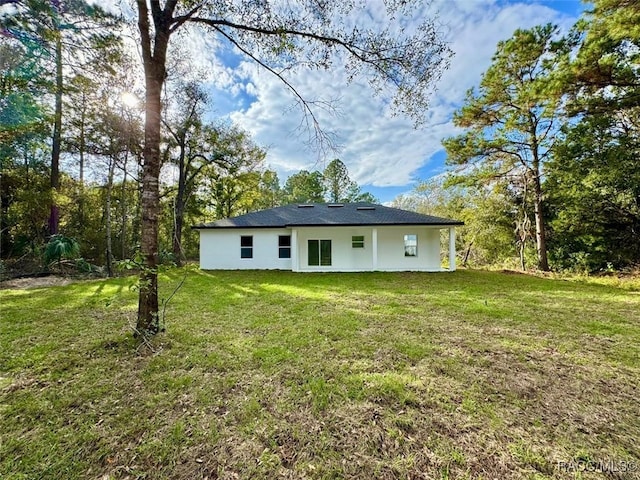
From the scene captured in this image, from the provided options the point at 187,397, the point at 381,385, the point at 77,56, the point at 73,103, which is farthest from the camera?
the point at 73,103

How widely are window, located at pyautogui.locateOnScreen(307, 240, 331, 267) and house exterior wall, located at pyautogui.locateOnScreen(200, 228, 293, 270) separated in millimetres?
1158

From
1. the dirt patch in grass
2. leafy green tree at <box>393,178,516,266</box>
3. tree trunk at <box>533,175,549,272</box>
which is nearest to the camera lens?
the dirt patch in grass

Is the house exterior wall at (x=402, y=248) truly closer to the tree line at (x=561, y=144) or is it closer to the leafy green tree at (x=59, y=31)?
the tree line at (x=561, y=144)

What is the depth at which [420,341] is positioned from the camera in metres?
3.93

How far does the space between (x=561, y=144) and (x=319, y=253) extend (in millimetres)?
11572

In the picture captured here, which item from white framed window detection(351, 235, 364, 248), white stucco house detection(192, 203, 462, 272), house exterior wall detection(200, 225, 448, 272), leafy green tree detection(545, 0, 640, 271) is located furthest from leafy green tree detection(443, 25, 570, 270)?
white framed window detection(351, 235, 364, 248)

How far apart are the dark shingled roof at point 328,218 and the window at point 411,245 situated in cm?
108

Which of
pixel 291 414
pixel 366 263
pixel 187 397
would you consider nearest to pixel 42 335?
pixel 187 397

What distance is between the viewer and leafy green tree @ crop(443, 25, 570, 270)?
1097cm

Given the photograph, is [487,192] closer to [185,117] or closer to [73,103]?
[185,117]

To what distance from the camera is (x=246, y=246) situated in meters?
13.2

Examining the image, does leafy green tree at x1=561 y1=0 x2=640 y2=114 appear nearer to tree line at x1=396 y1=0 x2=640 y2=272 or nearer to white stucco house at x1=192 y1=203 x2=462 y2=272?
tree line at x1=396 y1=0 x2=640 y2=272

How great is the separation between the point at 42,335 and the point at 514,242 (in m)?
19.5

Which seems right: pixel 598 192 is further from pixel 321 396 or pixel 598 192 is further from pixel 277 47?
pixel 321 396
